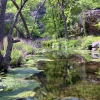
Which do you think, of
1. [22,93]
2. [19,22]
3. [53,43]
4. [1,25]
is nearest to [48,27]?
[19,22]

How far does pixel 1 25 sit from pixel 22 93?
5.80 meters

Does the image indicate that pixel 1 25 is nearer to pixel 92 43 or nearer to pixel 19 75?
pixel 19 75

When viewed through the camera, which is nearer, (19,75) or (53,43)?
(19,75)

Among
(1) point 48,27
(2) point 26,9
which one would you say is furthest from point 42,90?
(1) point 48,27

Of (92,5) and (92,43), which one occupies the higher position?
(92,5)

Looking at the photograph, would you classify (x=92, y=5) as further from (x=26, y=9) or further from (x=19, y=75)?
(x=19, y=75)

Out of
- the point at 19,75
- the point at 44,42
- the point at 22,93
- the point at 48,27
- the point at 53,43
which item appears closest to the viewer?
the point at 22,93

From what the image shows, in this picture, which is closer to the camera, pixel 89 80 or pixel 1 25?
pixel 89 80

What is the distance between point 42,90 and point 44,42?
2260cm

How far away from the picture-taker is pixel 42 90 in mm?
5652

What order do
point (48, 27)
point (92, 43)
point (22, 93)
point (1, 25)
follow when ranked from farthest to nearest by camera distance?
point (48, 27) → point (92, 43) → point (1, 25) → point (22, 93)

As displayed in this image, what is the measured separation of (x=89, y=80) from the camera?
686cm

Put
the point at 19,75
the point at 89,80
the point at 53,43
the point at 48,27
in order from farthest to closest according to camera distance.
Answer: the point at 48,27, the point at 53,43, the point at 19,75, the point at 89,80

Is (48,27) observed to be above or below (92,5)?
below
